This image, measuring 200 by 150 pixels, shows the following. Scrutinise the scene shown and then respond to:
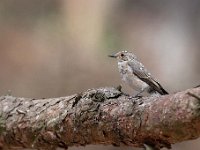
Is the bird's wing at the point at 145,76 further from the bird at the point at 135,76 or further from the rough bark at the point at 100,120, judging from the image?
the rough bark at the point at 100,120

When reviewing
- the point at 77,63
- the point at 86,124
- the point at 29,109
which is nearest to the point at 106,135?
the point at 86,124

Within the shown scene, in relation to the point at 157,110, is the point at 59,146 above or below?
below

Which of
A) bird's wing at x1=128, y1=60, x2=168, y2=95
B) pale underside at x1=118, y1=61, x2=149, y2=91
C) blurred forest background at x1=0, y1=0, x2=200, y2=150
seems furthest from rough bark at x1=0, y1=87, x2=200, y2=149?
blurred forest background at x1=0, y1=0, x2=200, y2=150

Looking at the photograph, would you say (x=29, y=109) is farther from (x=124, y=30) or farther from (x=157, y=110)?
(x=124, y=30)

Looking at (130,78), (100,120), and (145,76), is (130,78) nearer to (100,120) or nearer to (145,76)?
(145,76)

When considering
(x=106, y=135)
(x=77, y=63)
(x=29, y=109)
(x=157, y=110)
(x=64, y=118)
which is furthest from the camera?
(x=77, y=63)

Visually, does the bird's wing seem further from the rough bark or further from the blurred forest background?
the blurred forest background

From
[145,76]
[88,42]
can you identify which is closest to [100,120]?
[145,76]
